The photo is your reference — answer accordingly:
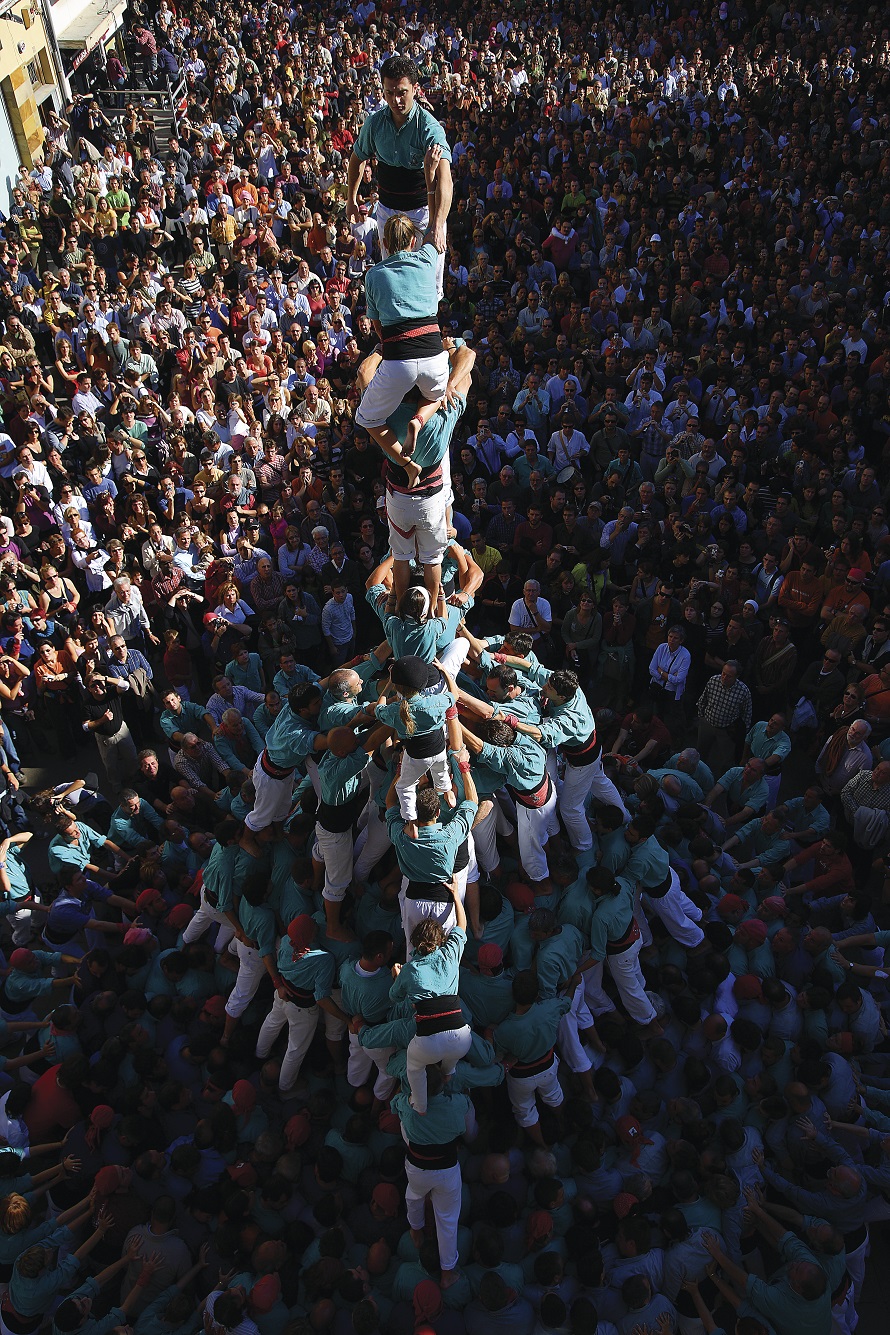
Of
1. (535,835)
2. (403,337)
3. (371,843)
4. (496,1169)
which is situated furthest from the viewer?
(371,843)

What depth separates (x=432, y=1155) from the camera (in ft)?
19.7

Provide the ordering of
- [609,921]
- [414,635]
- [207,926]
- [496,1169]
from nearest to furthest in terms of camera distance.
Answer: [414,635] → [496,1169] → [609,921] → [207,926]

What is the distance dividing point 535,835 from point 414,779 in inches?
52.0

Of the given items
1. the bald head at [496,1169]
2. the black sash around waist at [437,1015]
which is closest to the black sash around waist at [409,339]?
the black sash around waist at [437,1015]

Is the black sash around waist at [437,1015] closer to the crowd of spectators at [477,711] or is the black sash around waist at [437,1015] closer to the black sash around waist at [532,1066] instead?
the crowd of spectators at [477,711]

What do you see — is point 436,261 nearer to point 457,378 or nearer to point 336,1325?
point 457,378

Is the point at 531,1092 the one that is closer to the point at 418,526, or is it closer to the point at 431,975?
the point at 431,975

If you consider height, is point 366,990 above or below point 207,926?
above

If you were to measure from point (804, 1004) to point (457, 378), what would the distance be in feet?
16.4

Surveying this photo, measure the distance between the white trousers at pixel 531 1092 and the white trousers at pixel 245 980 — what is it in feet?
6.41

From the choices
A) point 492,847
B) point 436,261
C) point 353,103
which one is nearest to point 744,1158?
point 492,847

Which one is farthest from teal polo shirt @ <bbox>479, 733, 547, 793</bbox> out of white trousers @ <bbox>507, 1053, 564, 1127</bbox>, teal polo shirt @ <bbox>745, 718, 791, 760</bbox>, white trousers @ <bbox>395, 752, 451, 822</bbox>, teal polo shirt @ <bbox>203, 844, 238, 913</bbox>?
teal polo shirt @ <bbox>745, 718, 791, 760</bbox>

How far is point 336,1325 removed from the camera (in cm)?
594

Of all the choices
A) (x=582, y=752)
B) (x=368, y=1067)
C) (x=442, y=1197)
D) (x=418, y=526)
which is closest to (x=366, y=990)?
(x=368, y=1067)
